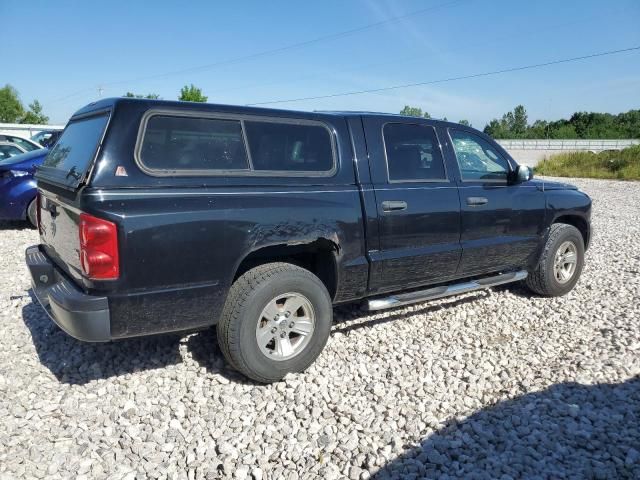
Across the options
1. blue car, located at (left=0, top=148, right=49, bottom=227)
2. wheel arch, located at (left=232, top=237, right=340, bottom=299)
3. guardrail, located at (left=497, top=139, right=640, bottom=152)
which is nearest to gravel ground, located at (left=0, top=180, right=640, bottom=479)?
wheel arch, located at (left=232, top=237, right=340, bottom=299)

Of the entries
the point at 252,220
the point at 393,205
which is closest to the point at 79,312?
the point at 252,220

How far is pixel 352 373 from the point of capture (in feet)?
11.5

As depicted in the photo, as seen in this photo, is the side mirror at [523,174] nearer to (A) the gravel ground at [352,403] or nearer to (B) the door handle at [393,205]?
(A) the gravel ground at [352,403]

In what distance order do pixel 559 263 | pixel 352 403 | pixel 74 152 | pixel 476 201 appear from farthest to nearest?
pixel 559 263 → pixel 476 201 → pixel 74 152 → pixel 352 403

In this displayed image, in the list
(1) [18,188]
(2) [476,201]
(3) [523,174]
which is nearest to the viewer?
(2) [476,201]

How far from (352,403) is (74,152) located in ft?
8.23

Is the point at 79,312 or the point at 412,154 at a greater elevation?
the point at 412,154

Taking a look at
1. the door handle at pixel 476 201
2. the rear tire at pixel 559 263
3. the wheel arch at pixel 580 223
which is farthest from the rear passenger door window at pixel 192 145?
the wheel arch at pixel 580 223

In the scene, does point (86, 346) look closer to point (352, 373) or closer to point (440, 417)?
point (352, 373)

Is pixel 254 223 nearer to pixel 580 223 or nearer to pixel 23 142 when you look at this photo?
pixel 580 223

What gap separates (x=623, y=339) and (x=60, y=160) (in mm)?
4721

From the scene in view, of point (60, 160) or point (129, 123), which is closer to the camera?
point (129, 123)

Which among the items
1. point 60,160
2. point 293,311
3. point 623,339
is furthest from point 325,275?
point 623,339

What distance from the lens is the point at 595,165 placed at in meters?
23.6
